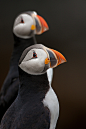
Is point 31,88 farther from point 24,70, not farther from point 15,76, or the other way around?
point 15,76

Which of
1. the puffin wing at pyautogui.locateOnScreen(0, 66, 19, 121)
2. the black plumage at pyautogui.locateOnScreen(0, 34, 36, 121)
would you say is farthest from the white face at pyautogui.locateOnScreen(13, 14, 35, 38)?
the puffin wing at pyautogui.locateOnScreen(0, 66, 19, 121)

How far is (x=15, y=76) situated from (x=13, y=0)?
3383mm

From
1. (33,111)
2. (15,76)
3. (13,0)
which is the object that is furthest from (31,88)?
(13,0)

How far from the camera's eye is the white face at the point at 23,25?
331cm

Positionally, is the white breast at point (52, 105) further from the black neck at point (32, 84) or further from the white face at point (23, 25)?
the white face at point (23, 25)

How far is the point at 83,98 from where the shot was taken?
4570mm

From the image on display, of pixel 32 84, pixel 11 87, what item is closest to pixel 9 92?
pixel 11 87

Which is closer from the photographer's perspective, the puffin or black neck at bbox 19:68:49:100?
the puffin

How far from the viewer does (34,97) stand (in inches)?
85.8

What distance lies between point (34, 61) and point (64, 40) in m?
3.56

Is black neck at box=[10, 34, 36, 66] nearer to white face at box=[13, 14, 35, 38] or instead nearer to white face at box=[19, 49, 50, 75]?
white face at box=[13, 14, 35, 38]

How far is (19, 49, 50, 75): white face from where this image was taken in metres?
2.17

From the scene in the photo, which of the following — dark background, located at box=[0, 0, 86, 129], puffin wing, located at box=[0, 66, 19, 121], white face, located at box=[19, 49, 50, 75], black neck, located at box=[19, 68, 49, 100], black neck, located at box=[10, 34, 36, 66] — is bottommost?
dark background, located at box=[0, 0, 86, 129]

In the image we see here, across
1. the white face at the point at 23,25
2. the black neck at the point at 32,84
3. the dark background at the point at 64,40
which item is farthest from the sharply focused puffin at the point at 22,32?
the dark background at the point at 64,40
